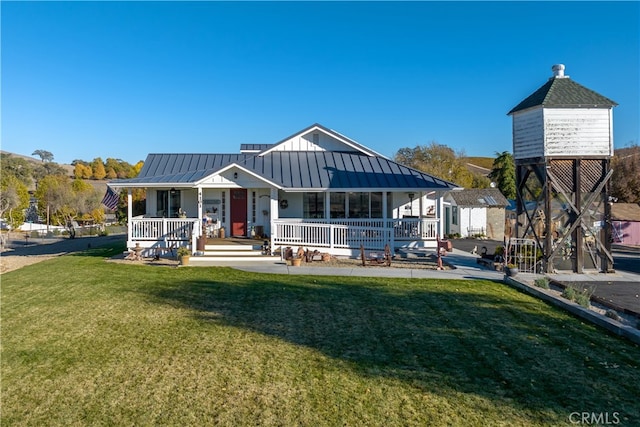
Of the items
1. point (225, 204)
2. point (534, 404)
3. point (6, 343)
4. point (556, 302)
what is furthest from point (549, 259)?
point (6, 343)

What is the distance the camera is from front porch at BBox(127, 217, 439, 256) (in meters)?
17.7

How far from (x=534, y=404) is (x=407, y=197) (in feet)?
53.2

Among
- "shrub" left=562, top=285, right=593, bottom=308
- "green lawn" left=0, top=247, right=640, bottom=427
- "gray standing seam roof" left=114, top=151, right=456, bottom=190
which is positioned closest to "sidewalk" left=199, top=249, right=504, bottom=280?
"green lawn" left=0, top=247, right=640, bottom=427

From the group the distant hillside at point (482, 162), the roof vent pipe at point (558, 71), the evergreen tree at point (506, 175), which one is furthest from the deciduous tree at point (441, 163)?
the distant hillside at point (482, 162)

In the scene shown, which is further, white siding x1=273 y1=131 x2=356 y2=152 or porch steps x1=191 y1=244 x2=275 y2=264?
white siding x1=273 y1=131 x2=356 y2=152

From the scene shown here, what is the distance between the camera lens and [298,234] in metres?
17.7

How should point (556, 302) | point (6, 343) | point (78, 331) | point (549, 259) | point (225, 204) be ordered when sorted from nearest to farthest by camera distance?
1. point (6, 343)
2. point (78, 331)
3. point (556, 302)
4. point (549, 259)
5. point (225, 204)

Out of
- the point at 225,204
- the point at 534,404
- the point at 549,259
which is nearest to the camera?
the point at 534,404

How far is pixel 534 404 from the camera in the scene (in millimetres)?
5051

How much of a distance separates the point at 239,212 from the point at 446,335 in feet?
→ 45.4

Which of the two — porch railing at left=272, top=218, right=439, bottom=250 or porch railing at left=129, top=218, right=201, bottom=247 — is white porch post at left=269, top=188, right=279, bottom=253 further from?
porch railing at left=129, top=218, right=201, bottom=247

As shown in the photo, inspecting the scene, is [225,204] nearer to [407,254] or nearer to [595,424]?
[407,254]

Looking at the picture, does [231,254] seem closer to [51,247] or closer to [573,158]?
[573,158]

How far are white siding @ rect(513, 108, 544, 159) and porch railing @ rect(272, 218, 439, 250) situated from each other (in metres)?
4.60
